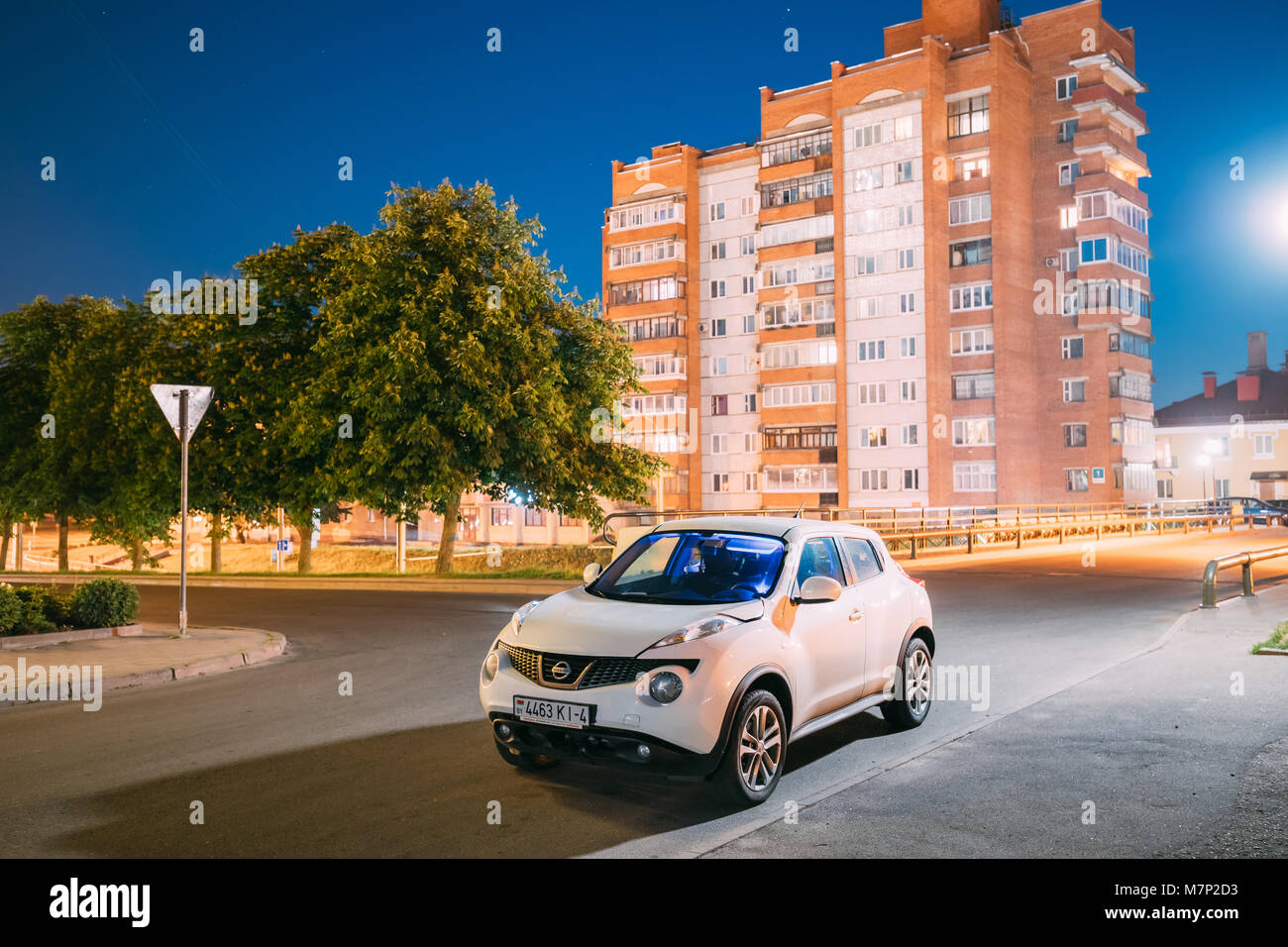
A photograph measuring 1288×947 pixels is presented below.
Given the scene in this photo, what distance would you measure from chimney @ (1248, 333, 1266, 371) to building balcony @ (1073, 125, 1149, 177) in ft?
96.2

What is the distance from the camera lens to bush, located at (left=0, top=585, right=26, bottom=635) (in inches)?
516

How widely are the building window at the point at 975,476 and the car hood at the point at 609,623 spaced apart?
56.4 meters

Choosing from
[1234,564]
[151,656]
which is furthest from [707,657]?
[1234,564]

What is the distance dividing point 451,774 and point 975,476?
57.1m

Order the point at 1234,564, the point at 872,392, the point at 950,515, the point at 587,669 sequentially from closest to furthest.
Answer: the point at 587,669, the point at 1234,564, the point at 950,515, the point at 872,392

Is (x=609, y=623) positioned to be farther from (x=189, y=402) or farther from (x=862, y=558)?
(x=189, y=402)

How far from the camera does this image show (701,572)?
24.2 feet

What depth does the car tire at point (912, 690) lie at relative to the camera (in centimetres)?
809

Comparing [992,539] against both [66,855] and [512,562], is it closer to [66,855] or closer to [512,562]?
[512,562]

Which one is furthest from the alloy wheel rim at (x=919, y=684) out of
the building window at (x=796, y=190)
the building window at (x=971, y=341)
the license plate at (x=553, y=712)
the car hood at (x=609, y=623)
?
the building window at (x=796, y=190)

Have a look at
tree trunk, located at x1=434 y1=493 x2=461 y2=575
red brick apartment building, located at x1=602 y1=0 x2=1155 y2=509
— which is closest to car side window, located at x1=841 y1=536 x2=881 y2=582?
tree trunk, located at x1=434 y1=493 x2=461 y2=575

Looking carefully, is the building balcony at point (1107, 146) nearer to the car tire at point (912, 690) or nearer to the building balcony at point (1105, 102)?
the building balcony at point (1105, 102)

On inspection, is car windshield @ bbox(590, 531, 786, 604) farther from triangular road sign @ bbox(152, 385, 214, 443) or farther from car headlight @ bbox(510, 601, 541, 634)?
triangular road sign @ bbox(152, 385, 214, 443)

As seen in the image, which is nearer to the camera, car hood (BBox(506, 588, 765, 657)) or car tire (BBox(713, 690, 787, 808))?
car tire (BBox(713, 690, 787, 808))
